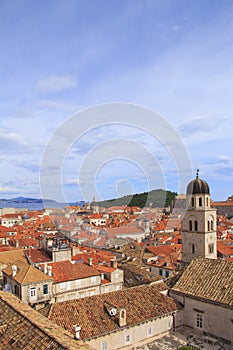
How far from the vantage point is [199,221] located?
40.4 metres

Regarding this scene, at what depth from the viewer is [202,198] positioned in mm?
40281

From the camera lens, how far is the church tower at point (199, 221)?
4009cm

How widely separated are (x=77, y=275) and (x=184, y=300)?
40.9 feet

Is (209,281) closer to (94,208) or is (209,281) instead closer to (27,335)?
(27,335)

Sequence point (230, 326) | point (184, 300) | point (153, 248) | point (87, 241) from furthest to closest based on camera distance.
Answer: point (87, 241) → point (153, 248) → point (184, 300) → point (230, 326)

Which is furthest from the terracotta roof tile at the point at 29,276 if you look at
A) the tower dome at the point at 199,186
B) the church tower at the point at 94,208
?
the church tower at the point at 94,208

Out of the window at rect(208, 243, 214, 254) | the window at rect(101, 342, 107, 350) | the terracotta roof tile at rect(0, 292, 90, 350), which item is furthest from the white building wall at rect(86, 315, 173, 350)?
the window at rect(208, 243, 214, 254)

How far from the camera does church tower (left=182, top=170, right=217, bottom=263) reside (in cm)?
4009

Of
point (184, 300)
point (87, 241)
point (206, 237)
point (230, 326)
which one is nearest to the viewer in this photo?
point (230, 326)

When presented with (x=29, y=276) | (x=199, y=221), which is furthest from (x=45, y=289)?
(x=199, y=221)

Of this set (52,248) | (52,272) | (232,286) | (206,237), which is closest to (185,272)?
(232,286)

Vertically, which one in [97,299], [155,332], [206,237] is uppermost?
[206,237]

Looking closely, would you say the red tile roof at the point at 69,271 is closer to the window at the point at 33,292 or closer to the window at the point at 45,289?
the window at the point at 45,289

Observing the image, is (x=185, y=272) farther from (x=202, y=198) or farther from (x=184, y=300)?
(x=202, y=198)
